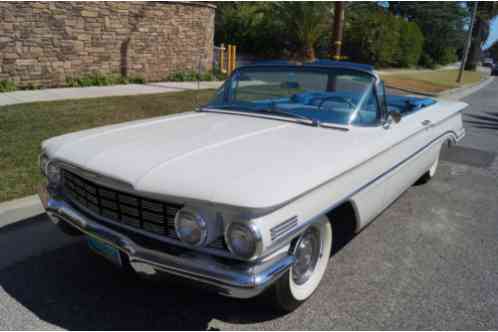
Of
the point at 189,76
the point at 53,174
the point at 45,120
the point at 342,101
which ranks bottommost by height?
the point at 45,120

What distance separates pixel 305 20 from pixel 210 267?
78.5ft

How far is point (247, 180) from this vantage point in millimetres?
2086

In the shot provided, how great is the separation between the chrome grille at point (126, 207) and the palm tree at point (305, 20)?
21.8m

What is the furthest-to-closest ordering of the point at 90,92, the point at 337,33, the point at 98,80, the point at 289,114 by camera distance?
the point at 98,80 → the point at 90,92 → the point at 337,33 → the point at 289,114

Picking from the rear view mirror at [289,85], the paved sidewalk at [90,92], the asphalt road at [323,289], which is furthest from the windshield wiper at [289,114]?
the paved sidewalk at [90,92]

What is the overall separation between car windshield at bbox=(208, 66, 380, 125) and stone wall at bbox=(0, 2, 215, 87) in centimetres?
823

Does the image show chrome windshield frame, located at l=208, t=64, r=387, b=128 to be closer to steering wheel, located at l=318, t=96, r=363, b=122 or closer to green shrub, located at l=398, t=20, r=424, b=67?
steering wheel, located at l=318, t=96, r=363, b=122

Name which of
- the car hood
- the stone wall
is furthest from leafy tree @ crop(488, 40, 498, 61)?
the car hood

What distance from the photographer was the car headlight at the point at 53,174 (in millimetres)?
2797

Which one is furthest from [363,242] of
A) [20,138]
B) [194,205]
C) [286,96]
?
[20,138]

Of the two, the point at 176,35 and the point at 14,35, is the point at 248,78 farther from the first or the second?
the point at 176,35

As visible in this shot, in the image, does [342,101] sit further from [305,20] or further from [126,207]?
[305,20]

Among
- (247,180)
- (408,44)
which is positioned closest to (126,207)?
(247,180)

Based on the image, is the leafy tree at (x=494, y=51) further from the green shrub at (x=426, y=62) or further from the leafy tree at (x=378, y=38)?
the leafy tree at (x=378, y=38)
